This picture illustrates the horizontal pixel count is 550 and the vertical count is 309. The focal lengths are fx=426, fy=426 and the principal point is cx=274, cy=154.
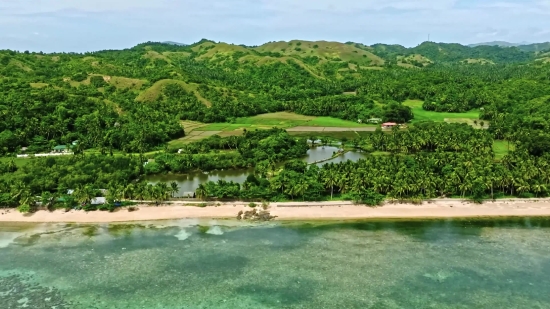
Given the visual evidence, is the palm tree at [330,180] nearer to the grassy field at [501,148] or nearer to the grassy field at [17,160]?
the grassy field at [501,148]

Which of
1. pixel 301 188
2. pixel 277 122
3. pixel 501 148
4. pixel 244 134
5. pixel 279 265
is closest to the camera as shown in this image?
pixel 279 265

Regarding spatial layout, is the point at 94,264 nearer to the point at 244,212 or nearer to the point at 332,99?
the point at 244,212

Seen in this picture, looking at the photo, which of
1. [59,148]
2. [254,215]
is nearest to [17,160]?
[59,148]

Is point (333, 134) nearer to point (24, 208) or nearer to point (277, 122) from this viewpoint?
point (277, 122)

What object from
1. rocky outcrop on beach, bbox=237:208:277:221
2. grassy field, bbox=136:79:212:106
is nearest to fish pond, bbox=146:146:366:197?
rocky outcrop on beach, bbox=237:208:277:221

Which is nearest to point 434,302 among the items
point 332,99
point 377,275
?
point 377,275

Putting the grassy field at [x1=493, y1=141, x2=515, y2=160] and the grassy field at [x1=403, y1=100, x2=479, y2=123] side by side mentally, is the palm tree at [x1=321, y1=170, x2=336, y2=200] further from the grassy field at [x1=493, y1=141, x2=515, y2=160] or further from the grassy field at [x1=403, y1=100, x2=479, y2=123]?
the grassy field at [x1=403, y1=100, x2=479, y2=123]
